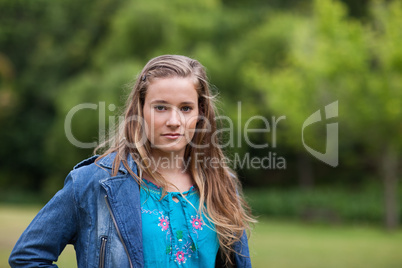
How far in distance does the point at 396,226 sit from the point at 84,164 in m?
18.1

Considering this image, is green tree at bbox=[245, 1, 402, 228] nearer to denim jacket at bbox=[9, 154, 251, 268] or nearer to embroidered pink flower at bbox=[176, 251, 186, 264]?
embroidered pink flower at bbox=[176, 251, 186, 264]

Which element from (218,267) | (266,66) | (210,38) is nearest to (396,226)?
(266,66)

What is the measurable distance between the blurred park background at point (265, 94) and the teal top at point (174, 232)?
5873 millimetres

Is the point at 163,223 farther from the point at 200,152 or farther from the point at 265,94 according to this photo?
the point at 265,94

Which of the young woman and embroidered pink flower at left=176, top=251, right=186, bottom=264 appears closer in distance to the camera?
the young woman

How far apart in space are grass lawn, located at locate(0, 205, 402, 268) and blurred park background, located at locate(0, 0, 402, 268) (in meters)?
0.06

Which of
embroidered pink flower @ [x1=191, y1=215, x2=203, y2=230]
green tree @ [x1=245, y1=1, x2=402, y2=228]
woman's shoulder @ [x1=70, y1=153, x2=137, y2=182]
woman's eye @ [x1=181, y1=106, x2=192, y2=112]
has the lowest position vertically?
embroidered pink flower @ [x1=191, y1=215, x2=203, y2=230]

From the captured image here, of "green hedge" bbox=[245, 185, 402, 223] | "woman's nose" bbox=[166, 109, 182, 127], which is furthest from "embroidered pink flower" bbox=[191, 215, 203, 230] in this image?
"green hedge" bbox=[245, 185, 402, 223]

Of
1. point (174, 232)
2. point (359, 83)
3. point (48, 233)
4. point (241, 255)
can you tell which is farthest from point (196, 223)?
point (359, 83)

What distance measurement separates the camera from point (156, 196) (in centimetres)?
226

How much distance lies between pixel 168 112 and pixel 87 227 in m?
0.59

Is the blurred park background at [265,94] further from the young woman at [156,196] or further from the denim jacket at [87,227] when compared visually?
the denim jacket at [87,227]

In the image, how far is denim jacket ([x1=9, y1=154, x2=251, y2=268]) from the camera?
200cm

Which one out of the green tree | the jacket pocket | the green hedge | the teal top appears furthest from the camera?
the green hedge
